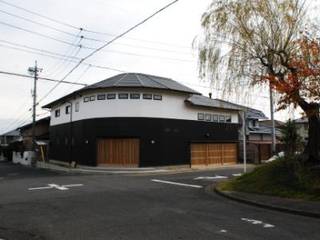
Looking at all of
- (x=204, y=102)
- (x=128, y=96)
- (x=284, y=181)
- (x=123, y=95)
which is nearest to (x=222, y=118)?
(x=204, y=102)

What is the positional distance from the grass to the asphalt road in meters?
1.87

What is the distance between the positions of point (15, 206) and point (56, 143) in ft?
102

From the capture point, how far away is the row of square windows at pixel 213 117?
36309 mm

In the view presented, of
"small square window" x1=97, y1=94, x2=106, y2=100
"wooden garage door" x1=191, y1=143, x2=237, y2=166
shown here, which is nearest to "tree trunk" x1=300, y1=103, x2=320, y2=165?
"wooden garage door" x1=191, y1=143, x2=237, y2=166

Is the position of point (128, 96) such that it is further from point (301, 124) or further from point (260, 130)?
point (260, 130)

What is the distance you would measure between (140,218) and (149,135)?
21.6 metres

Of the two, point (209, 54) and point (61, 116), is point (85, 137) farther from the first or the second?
point (209, 54)

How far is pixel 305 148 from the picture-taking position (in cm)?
1761

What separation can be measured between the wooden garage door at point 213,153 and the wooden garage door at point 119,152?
19.4 feet

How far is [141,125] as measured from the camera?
31641 mm

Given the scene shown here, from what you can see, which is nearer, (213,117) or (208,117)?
(208,117)

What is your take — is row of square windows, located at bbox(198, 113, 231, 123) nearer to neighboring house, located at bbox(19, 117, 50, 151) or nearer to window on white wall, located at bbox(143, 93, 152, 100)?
window on white wall, located at bbox(143, 93, 152, 100)

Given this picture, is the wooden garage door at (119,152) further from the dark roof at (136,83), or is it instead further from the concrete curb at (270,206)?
the concrete curb at (270,206)

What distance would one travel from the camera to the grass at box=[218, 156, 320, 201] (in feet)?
45.9
